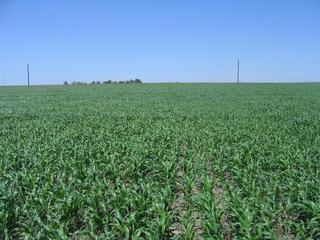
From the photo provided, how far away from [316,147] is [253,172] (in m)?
2.76

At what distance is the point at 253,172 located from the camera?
302 inches

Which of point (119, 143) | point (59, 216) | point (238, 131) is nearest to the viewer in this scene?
point (59, 216)

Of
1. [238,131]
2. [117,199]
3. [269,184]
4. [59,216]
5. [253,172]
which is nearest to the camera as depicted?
[59,216]

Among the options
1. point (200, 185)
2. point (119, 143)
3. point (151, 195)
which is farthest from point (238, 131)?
point (151, 195)

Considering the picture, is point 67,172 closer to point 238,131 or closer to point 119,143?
point 119,143

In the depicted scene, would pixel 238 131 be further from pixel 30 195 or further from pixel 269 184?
pixel 30 195

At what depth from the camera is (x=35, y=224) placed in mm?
5293

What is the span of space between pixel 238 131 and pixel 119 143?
424 cm

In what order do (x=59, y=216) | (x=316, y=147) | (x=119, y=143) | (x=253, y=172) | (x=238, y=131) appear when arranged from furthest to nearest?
(x=238, y=131) < (x=119, y=143) < (x=316, y=147) < (x=253, y=172) < (x=59, y=216)

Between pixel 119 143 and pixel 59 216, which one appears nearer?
pixel 59 216

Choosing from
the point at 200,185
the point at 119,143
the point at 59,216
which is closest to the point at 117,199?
the point at 59,216

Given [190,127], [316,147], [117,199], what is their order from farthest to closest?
[190,127], [316,147], [117,199]

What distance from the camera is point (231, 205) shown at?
552cm

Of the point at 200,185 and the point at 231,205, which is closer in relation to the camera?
the point at 231,205
